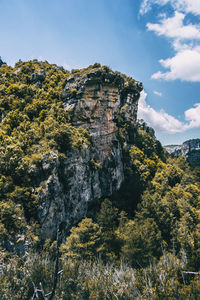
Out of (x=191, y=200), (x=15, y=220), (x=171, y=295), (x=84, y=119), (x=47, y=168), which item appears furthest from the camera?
(x=191, y=200)

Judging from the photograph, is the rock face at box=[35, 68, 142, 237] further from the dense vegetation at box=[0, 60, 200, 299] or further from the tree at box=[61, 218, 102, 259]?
the tree at box=[61, 218, 102, 259]

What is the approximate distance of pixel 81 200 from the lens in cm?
3819

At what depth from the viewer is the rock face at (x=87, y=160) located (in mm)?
31766

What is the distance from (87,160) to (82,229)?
15.7 meters

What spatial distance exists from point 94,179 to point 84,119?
16.2 m

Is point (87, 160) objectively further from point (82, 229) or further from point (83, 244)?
point (83, 244)

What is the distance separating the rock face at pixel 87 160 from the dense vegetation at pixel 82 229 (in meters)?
2.43

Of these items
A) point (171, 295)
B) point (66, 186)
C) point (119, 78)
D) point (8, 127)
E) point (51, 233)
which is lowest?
point (171, 295)

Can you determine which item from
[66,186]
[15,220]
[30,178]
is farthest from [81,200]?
[15,220]

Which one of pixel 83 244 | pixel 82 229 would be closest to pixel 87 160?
pixel 82 229

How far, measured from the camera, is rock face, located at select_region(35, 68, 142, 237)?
31766mm

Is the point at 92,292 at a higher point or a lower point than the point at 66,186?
lower

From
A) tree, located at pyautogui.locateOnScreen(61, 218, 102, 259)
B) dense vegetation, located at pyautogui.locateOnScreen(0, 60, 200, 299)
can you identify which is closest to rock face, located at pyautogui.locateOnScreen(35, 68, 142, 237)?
dense vegetation, located at pyautogui.locateOnScreen(0, 60, 200, 299)

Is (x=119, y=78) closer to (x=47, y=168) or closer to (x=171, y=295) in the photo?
(x=47, y=168)
